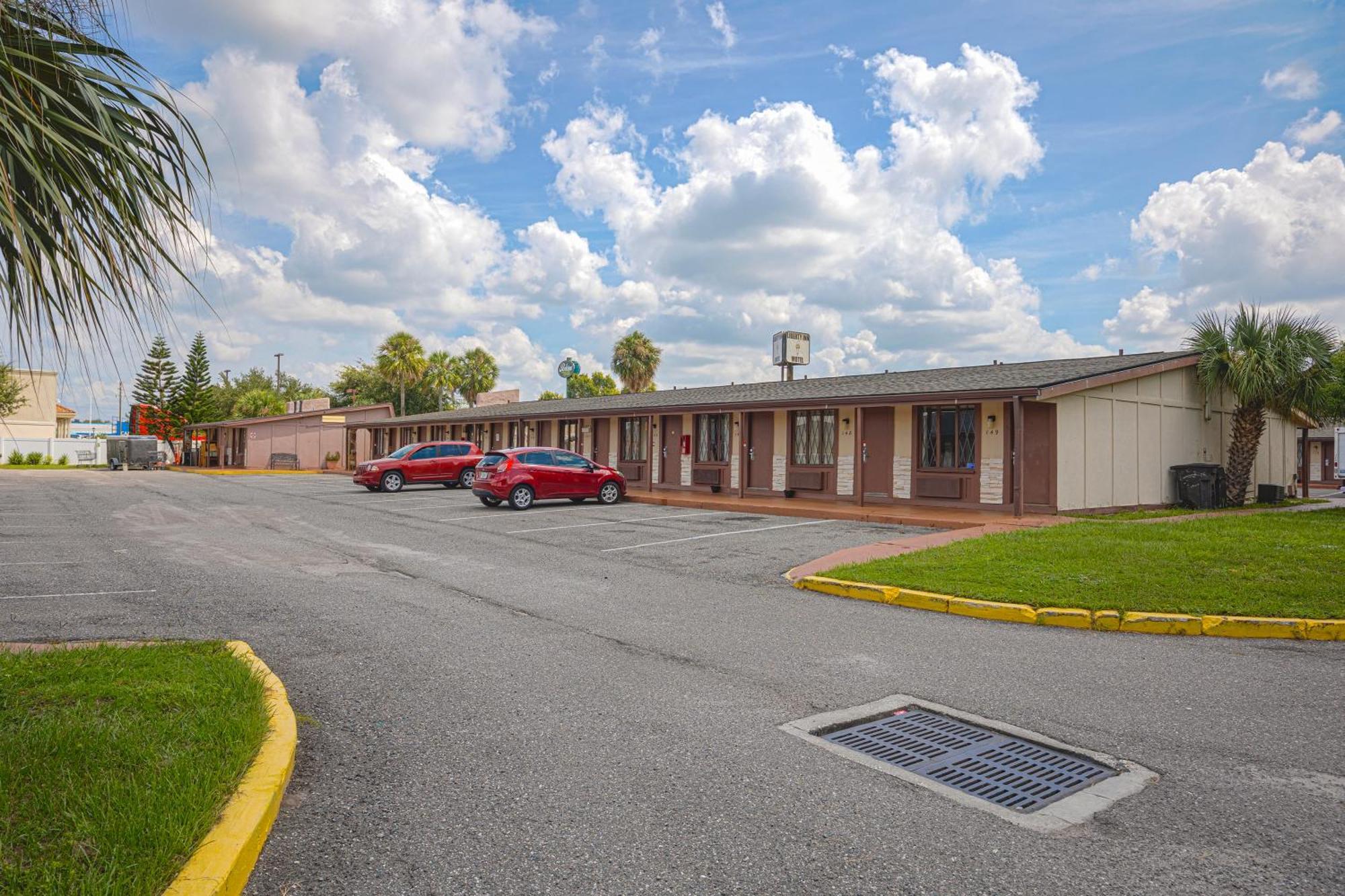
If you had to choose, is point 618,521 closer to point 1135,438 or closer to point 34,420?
point 1135,438

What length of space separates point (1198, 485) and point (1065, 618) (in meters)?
15.0

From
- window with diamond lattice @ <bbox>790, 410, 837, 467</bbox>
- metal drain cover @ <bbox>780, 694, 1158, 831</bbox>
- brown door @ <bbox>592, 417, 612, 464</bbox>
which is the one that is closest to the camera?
metal drain cover @ <bbox>780, 694, 1158, 831</bbox>

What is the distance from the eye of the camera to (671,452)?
84.5 ft

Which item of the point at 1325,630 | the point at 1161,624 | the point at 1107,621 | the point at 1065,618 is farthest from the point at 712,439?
the point at 1325,630

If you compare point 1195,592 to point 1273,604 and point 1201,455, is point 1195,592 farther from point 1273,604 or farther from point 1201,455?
point 1201,455

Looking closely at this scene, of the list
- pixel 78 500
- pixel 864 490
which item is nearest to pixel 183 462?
pixel 78 500

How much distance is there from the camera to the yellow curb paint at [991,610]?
7.66 meters

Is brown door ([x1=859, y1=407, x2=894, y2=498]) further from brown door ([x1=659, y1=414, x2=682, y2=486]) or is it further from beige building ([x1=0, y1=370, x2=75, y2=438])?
beige building ([x1=0, y1=370, x2=75, y2=438])

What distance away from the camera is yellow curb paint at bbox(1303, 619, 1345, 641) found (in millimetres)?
6941

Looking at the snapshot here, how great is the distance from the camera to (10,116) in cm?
327

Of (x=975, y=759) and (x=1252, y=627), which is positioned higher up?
(x=1252, y=627)

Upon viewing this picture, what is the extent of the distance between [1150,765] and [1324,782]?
734 millimetres

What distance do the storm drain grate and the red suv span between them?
2318 centimetres

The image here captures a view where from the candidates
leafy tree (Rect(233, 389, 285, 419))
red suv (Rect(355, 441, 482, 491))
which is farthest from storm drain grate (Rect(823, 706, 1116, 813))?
leafy tree (Rect(233, 389, 285, 419))
